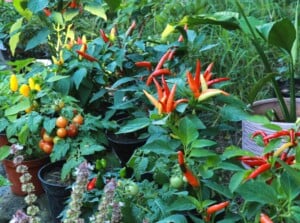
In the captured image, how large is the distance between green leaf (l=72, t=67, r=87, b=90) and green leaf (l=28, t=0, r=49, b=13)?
0.32m

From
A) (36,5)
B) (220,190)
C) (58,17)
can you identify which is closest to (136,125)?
(220,190)

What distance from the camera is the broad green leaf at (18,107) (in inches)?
90.3

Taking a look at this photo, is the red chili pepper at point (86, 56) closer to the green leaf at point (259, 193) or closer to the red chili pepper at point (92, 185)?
the red chili pepper at point (92, 185)

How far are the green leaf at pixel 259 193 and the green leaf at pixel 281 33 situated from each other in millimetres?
852

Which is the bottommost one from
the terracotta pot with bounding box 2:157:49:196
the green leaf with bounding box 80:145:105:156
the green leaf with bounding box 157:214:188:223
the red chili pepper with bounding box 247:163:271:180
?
the terracotta pot with bounding box 2:157:49:196

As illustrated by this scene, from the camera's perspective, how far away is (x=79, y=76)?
232 cm

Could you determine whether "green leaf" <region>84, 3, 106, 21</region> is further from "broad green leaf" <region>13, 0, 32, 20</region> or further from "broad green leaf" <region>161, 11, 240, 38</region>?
"broad green leaf" <region>161, 11, 240, 38</region>

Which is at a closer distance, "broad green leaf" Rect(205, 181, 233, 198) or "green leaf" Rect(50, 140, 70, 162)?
"broad green leaf" Rect(205, 181, 233, 198)

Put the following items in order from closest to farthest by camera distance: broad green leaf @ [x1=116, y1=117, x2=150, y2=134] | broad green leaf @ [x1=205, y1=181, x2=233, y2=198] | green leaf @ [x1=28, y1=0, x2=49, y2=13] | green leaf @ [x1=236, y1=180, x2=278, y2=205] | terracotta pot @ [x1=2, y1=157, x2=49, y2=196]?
green leaf @ [x1=236, y1=180, x2=278, y2=205]
broad green leaf @ [x1=205, y1=181, x2=233, y2=198]
broad green leaf @ [x1=116, y1=117, x2=150, y2=134]
green leaf @ [x1=28, y1=0, x2=49, y2=13]
terracotta pot @ [x1=2, y1=157, x2=49, y2=196]

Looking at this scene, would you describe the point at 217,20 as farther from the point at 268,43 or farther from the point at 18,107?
the point at 18,107

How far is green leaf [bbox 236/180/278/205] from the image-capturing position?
1220 millimetres

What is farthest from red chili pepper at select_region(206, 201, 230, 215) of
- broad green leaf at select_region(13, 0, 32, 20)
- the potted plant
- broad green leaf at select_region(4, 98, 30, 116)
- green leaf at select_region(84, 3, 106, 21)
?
broad green leaf at select_region(13, 0, 32, 20)

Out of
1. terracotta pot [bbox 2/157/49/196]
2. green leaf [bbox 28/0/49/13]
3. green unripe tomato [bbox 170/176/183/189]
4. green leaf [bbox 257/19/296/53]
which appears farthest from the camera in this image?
terracotta pot [bbox 2/157/49/196]

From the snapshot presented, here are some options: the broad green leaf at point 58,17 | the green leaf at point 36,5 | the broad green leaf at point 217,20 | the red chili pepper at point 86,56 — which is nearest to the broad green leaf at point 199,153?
the broad green leaf at point 217,20
